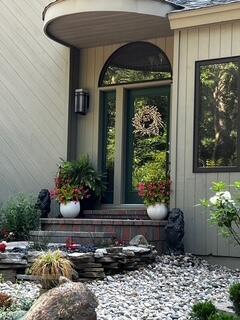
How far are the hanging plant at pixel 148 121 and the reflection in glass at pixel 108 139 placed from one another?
18.4 inches

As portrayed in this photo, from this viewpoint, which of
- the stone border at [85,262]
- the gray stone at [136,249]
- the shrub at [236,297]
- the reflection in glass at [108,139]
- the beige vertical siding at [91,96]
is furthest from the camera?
the beige vertical siding at [91,96]

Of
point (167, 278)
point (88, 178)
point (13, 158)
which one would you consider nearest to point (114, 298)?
point (167, 278)

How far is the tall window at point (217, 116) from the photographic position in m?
8.23

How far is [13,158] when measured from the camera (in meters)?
10.9

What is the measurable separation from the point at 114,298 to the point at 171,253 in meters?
2.41

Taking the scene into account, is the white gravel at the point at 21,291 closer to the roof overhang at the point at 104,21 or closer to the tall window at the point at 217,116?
the tall window at the point at 217,116

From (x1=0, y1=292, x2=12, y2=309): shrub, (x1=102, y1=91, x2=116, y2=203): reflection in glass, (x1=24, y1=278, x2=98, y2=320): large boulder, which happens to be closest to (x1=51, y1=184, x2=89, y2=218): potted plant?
(x1=102, y1=91, x2=116, y2=203): reflection in glass

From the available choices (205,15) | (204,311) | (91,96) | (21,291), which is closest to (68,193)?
(91,96)

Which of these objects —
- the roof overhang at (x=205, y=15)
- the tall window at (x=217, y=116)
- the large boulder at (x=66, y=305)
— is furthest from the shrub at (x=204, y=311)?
the roof overhang at (x=205, y=15)

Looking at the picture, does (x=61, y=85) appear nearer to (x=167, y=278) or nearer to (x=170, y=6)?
(x=170, y=6)

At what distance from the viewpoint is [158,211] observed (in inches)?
340

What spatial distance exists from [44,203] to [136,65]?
109 inches

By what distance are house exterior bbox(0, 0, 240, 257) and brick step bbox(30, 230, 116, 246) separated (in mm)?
1125

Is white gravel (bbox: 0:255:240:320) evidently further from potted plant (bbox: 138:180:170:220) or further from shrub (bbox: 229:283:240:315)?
potted plant (bbox: 138:180:170:220)
